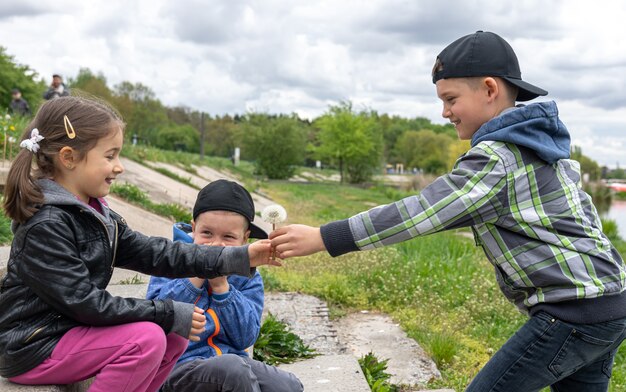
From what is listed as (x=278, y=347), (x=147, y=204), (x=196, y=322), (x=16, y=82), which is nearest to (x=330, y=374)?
(x=278, y=347)

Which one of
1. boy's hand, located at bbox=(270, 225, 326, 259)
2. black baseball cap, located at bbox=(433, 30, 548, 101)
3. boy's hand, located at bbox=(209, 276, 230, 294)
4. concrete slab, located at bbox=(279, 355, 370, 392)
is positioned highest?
black baseball cap, located at bbox=(433, 30, 548, 101)

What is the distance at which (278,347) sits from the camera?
163 inches

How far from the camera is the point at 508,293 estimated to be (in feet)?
8.52

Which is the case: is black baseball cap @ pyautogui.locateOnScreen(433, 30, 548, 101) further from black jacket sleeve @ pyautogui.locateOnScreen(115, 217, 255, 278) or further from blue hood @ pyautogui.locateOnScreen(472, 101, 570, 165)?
black jacket sleeve @ pyautogui.locateOnScreen(115, 217, 255, 278)

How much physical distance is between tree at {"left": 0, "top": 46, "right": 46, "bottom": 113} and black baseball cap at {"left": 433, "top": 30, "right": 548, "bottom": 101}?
23.8m

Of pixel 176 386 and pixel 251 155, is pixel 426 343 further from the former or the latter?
pixel 251 155

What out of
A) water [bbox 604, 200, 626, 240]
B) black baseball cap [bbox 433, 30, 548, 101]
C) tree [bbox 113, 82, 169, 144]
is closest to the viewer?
black baseball cap [bbox 433, 30, 548, 101]

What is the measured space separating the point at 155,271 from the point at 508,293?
4.59ft

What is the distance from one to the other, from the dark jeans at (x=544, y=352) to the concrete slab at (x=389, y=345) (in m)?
1.53

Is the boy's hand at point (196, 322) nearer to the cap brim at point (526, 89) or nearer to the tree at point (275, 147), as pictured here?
the cap brim at point (526, 89)

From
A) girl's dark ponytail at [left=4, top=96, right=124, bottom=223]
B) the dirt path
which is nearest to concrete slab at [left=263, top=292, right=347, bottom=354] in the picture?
girl's dark ponytail at [left=4, top=96, right=124, bottom=223]

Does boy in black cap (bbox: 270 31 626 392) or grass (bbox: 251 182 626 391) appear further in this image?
grass (bbox: 251 182 626 391)

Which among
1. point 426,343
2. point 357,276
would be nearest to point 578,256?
point 426,343

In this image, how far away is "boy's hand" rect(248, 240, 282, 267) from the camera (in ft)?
9.12
